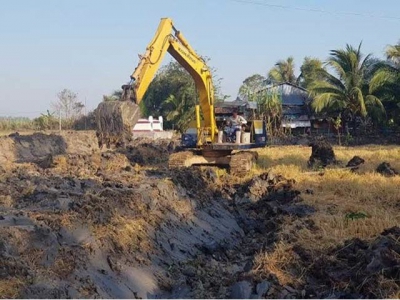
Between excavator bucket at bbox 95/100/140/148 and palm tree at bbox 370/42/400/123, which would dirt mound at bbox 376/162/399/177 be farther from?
palm tree at bbox 370/42/400/123

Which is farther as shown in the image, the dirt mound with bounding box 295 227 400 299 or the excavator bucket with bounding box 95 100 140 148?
the excavator bucket with bounding box 95 100 140 148

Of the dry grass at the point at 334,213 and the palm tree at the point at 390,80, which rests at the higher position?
the palm tree at the point at 390,80

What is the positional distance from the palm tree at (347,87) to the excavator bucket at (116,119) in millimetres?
18368

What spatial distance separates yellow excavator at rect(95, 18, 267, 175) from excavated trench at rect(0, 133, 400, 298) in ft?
14.5

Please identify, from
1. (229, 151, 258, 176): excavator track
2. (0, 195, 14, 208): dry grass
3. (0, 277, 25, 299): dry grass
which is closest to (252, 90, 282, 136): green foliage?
(229, 151, 258, 176): excavator track

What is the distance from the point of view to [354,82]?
34625 millimetres

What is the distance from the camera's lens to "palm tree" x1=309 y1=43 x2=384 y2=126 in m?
33.9

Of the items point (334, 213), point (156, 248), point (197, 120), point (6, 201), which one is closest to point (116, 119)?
point (197, 120)

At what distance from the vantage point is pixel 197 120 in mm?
18578

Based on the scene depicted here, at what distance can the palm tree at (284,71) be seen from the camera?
5341 cm

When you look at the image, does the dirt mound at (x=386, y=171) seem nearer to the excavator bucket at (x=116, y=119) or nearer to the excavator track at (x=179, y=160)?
the excavator track at (x=179, y=160)

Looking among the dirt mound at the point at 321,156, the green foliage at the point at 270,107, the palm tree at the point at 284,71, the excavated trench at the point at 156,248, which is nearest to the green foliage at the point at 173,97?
the green foliage at the point at 270,107

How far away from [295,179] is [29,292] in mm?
11503

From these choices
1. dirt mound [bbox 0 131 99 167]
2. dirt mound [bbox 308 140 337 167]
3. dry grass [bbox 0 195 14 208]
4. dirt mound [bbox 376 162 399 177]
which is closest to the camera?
dry grass [bbox 0 195 14 208]
